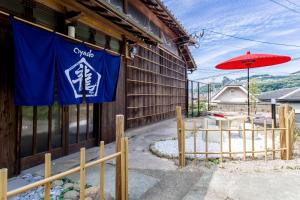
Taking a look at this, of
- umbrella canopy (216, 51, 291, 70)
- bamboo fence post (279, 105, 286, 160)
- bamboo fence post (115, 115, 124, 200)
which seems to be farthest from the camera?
umbrella canopy (216, 51, 291, 70)

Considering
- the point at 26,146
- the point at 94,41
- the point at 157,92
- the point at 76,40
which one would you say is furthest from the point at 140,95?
the point at 26,146

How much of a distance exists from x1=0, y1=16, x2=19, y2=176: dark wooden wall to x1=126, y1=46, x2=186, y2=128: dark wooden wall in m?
5.22

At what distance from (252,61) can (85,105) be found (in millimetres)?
6703

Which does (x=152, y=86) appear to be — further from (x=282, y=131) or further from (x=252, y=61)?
(x=282, y=131)

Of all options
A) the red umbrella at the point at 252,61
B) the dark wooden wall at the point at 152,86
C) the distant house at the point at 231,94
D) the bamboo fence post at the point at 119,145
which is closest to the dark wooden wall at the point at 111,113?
the dark wooden wall at the point at 152,86

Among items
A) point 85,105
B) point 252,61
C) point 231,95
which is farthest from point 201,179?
point 231,95

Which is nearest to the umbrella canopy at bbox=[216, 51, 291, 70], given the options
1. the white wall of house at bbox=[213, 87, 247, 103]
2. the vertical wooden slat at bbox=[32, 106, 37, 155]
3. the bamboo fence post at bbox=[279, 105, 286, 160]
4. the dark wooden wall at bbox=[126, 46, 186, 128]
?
the bamboo fence post at bbox=[279, 105, 286, 160]

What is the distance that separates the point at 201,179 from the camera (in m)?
4.57

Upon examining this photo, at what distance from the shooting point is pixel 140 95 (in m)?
10.4

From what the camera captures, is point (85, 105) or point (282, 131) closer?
point (282, 131)

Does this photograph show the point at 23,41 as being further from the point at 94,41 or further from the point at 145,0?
the point at 145,0

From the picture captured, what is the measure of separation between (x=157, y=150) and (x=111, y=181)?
243 cm

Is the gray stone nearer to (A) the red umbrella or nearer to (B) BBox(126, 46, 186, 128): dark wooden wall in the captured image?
(B) BBox(126, 46, 186, 128): dark wooden wall

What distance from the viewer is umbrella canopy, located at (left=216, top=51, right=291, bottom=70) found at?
823cm
